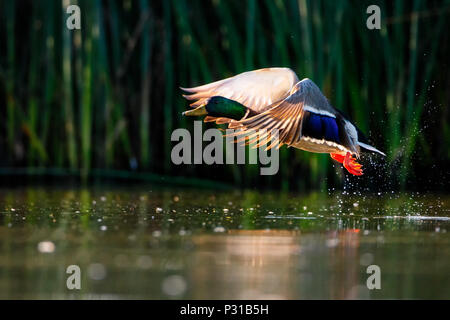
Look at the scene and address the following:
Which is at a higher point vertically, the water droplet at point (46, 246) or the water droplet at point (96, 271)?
the water droplet at point (46, 246)

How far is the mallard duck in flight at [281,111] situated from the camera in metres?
5.84

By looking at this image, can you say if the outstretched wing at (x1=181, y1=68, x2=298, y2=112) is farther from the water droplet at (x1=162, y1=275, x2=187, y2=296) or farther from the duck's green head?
the water droplet at (x1=162, y1=275, x2=187, y2=296)

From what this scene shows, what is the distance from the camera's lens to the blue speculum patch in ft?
19.3

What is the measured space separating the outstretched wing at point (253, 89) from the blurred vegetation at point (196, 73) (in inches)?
63.3

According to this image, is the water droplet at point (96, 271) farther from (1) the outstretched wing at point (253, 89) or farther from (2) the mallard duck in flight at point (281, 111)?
(1) the outstretched wing at point (253, 89)

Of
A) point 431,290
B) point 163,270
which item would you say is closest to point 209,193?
point 163,270

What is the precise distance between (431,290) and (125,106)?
5278 millimetres

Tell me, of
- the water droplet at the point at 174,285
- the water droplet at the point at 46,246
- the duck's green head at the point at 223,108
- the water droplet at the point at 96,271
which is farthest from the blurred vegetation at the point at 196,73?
the water droplet at the point at 174,285

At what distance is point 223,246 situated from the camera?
4.87 metres

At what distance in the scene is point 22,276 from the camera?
3996mm

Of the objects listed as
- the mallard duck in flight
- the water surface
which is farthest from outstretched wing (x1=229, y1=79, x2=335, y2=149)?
the water surface

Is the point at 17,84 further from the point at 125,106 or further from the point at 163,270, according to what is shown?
the point at 163,270

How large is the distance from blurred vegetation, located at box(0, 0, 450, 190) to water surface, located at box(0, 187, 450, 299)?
74cm
